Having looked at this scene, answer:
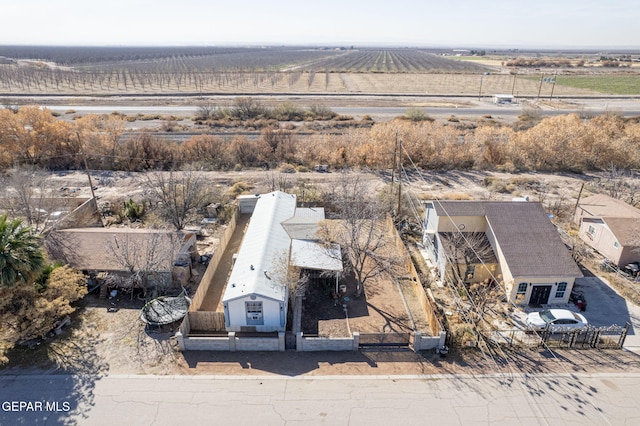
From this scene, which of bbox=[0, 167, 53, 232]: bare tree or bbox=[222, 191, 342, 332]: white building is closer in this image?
bbox=[222, 191, 342, 332]: white building

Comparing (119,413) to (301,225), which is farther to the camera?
(301,225)

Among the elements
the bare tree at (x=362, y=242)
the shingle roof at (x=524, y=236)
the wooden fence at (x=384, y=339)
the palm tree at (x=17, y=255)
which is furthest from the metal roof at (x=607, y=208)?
the palm tree at (x=17, y=255)

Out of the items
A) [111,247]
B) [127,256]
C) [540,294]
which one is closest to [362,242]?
[540,294]

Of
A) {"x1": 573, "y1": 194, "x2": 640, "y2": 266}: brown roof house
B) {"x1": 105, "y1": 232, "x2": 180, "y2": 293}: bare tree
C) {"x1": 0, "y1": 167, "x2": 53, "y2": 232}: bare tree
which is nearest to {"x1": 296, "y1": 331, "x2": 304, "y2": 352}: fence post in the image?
{"x1": 105, "y1": 232, "x2": 180, "y2": 293}: bare tree

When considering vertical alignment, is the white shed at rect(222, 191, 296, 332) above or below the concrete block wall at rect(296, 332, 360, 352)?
above

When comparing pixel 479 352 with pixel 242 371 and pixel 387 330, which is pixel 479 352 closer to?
pixel 387 330

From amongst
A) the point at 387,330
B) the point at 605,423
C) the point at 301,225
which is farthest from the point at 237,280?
the point at 605,423

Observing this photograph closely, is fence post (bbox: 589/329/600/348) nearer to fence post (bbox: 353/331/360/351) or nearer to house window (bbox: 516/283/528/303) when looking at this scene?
house window (bbox: 516/283/528/303)
